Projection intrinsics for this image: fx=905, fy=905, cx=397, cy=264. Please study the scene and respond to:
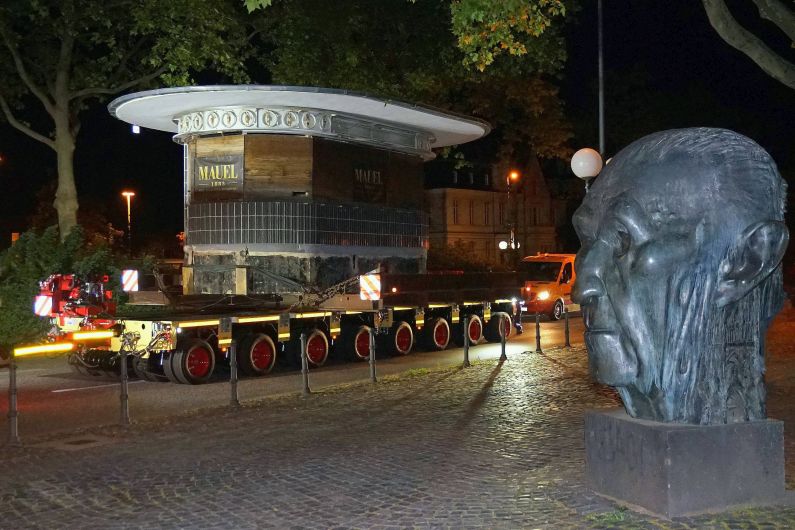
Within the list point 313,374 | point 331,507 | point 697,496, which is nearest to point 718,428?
point 697,496

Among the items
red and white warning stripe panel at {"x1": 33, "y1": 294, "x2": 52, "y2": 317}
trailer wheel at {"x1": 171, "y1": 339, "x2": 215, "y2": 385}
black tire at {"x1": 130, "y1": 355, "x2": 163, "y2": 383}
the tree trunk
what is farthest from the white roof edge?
black tire at {"x1": 130, "y1": 355, "x2": 163, "y2": 383}

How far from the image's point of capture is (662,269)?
21.1ft

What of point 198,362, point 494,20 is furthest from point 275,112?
point 494,20

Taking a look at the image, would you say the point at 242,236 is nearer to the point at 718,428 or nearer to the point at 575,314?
the point at 718,428

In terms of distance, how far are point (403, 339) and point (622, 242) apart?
14654 millimetres

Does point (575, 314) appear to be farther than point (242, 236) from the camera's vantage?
Yes

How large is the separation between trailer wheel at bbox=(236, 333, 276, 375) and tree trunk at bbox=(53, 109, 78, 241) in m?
11.6

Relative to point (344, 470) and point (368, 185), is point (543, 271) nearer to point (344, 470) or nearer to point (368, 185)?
point (368, 185)

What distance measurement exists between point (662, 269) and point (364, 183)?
55.3 ft

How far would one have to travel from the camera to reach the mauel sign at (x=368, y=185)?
74.4ft

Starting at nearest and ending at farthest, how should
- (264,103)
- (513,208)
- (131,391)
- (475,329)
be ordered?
1. (131,391)
2. (264,103)
3. (475,329)
4. (513,208)

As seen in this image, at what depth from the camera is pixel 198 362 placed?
1614 centimetres

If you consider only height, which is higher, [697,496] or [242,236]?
[242,236]

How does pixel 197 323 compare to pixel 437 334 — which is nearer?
pixel 197 323
